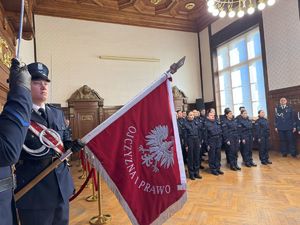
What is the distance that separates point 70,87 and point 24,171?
7.12 m

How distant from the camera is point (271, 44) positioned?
7.30 meters

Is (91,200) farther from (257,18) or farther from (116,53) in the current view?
(257,18)

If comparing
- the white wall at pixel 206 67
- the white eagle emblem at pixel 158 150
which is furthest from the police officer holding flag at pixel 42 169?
the white wall at pixel 206 67

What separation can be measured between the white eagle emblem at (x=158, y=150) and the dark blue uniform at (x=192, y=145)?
3545mm

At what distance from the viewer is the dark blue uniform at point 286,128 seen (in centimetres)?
637

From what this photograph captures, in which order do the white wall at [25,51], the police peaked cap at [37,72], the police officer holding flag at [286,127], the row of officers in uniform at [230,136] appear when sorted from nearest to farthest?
1. the police peaked cap at [37,72]
2. the row of officers in uniform at [230,136]
3. the white wall at [25,51]
4. the police officer holding flag at [286,127]

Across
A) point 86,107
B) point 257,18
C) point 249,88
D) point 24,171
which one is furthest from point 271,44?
point 24,171

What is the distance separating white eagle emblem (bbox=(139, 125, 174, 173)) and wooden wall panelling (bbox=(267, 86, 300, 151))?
20.7ft

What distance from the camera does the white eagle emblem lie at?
1.56 m

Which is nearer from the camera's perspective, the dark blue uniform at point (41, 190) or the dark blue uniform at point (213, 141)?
the dark blue uniform at point (41, 190)

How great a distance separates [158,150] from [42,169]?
717 millimetres

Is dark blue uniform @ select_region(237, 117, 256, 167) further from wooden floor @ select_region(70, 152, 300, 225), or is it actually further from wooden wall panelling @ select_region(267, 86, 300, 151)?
wooden wall panelling @ select_region(267, 86, 300, 151)

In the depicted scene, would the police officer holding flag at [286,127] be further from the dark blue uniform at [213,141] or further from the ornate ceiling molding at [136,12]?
the ornate ceiling molding at [136,12]

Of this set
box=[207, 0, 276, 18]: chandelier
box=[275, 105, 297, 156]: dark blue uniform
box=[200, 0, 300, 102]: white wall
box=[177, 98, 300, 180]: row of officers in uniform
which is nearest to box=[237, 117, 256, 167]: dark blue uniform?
box=[177, 98, 300, 180]: row of officers in uniform
